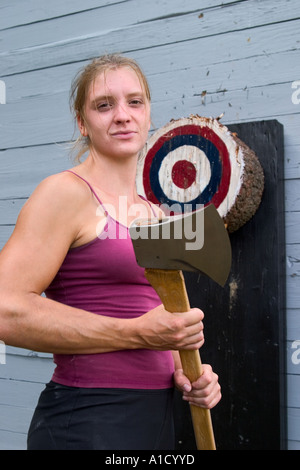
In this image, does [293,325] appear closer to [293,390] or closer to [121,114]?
[293,390]

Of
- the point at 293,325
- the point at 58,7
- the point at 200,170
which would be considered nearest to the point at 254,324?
the point at 293,325

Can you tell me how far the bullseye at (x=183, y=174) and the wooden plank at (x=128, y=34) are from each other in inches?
22.9

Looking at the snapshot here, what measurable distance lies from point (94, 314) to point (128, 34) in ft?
5.16

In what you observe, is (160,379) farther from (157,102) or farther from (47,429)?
(157,102)

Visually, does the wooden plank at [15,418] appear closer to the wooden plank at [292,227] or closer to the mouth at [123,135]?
the wooden plank at [292,227]

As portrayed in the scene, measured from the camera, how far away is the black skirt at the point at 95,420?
1016mm

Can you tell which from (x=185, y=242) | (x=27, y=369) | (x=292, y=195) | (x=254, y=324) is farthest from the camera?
(x=27, y=369)

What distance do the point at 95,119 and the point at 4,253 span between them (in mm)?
359

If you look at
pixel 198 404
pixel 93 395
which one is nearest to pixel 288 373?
pixel 198 404

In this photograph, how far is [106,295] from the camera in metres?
1.08

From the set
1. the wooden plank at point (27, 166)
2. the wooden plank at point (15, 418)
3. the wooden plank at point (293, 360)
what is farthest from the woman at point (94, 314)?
the wooden plank at point (15, 418)

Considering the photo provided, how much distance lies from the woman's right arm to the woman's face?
0.47ft

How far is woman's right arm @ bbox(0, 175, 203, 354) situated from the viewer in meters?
1.00

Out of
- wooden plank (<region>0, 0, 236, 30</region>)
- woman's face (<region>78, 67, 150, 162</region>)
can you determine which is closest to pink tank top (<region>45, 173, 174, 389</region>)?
woman's face (<region>78, 67, 150, 162</region>)
